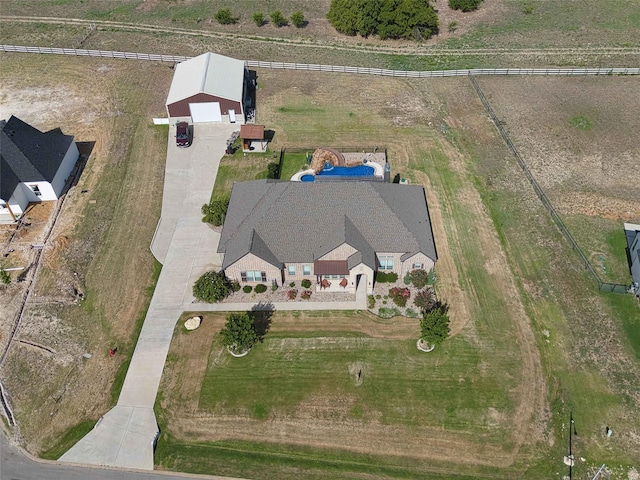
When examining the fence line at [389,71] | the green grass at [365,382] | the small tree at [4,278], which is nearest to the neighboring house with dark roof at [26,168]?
the small tree at [4,278]

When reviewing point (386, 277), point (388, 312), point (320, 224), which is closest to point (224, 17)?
point (320, 224)

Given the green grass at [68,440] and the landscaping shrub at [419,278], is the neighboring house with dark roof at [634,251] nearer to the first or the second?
the landscaping shrub at [419,278]

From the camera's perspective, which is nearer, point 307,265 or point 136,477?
point 136,477

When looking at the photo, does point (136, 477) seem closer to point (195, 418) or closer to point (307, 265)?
point (195, 418)

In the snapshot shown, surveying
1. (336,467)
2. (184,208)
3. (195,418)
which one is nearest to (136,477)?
(195,418)

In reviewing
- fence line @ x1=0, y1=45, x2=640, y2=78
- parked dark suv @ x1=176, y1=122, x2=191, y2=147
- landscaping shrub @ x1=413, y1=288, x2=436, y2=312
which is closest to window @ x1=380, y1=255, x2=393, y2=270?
landscaping shrub @ x1=413, y1=288, x2=436, y2=312

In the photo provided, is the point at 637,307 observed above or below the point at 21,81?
below

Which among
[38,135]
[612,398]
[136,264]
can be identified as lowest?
[612,398]
